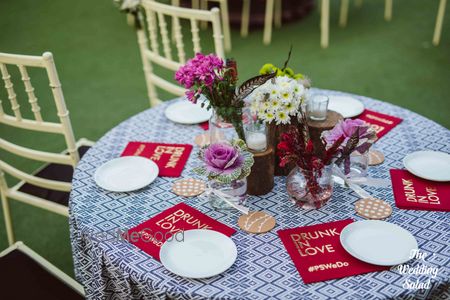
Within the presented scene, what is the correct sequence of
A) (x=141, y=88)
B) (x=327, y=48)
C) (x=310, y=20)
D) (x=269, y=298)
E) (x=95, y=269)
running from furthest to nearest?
1. (x=310, y=20)
2. (x=327, y=48)
3. (x=141, y=88)
4. (x=95, y=269)
5. (x=269, y=298)

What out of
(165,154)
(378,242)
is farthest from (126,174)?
(378,242)

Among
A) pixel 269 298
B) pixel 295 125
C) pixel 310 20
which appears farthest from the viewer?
pixel 310 20

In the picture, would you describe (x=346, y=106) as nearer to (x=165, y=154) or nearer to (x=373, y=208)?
(x=373, y=208)

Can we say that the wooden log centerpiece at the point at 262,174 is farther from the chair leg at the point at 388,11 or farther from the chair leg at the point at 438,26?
the chair leg at the point at 388,11

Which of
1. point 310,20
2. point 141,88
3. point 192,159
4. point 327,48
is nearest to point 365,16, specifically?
point 310,20

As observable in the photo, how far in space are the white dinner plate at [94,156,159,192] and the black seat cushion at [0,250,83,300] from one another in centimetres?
37

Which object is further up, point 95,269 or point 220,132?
point 220,132

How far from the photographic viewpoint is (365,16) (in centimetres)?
491

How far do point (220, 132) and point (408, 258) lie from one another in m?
0.65

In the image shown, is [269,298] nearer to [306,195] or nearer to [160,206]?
[306,195]

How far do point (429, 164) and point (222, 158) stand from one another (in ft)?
2.32

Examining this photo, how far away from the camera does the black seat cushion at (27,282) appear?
5.18 feet

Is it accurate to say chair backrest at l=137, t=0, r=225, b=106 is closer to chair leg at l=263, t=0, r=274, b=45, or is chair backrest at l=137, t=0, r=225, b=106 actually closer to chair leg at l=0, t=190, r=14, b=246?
chair leg at l=0, t=190, r=14, b=246

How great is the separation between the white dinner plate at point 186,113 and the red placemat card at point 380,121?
23.7 inches
